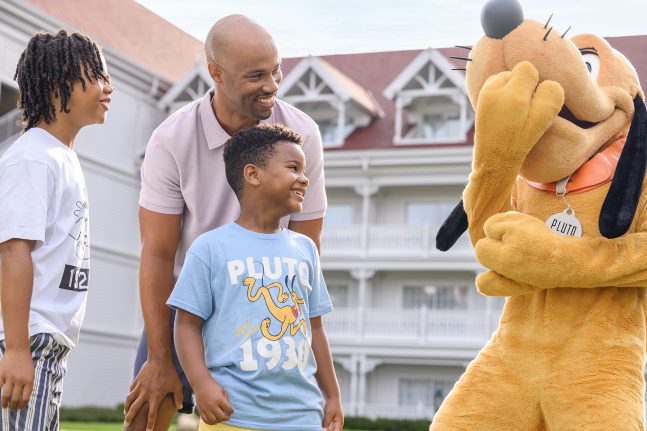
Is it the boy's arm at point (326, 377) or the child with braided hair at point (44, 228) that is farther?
the boy's arm at point (326, 377)

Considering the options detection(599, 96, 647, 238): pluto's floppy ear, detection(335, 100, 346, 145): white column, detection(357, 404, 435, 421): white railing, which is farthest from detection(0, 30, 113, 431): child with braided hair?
detection(335, 100, 346, 145): white column

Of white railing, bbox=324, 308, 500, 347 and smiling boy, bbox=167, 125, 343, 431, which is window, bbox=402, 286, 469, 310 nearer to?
white railing, bbox=324, 308, 500, 347

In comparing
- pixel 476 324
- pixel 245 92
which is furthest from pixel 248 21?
pixel 476 324

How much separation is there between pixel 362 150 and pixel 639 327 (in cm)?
2364

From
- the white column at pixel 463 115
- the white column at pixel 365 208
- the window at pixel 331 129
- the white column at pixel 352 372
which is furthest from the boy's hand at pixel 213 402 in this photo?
the window at pixel 331 129

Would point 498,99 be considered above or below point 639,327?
above

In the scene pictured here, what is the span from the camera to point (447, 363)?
85.3 ft

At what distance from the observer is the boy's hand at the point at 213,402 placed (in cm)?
302

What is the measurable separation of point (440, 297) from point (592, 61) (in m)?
24.0

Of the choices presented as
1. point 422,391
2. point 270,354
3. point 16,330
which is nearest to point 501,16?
point 270,354

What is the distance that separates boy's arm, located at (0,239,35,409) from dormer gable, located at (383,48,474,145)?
74.5 ft

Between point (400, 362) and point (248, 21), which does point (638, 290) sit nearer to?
point (248, 21)

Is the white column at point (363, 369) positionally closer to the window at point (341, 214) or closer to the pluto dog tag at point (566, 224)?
the window at point (341, 214)

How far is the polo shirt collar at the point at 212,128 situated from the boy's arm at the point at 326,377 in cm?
71
